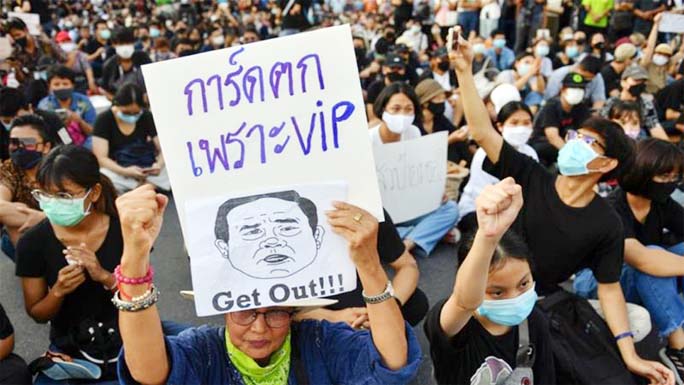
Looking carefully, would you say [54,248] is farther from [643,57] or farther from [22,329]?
[643,57]

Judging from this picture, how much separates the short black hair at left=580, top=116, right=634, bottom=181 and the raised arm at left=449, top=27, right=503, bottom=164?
→ 481 mm

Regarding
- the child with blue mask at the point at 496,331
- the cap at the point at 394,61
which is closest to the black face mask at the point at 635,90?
the cap at the point at 394,61

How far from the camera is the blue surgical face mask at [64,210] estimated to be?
92.0 inches

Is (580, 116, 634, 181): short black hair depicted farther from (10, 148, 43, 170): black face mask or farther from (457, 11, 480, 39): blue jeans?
(457, 11, 480, 39): blue jeans

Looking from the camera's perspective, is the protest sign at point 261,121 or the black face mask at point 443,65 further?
the black face mask at point 443,65

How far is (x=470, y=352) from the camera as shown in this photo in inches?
75.4

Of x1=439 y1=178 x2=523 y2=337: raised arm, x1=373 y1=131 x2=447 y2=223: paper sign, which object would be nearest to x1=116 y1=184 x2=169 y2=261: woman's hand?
x1=439 y1=178 x2=523 y2=337: raised arm

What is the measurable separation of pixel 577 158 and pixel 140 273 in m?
2.08

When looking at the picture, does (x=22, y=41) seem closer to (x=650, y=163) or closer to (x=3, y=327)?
(x=3, y=327)

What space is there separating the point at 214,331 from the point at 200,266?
322 millimetres

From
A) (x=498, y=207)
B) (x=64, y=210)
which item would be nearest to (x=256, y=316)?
(x=498, y=207)

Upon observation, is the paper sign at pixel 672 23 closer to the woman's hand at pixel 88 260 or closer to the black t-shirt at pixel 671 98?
the black t-shirt at pixel 671 98

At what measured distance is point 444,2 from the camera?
10.7 m

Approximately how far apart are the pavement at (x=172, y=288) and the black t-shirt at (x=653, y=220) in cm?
124
